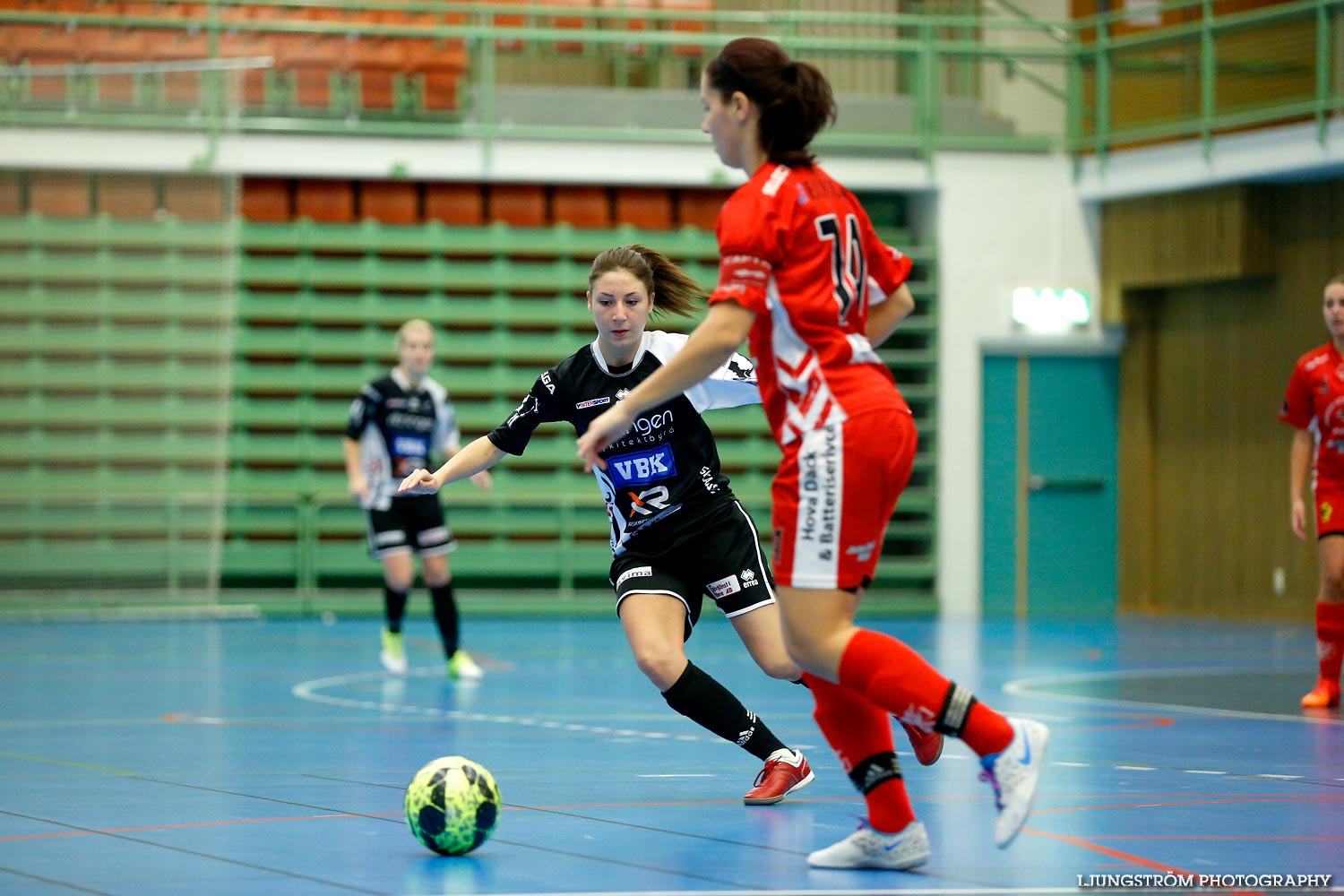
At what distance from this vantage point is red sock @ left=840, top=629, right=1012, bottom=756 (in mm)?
4094

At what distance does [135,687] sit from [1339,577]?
6.79 m

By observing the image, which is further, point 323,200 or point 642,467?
point 323,200

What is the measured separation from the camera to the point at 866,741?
438cm

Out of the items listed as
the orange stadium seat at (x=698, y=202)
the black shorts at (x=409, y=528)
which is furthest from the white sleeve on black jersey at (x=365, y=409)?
the orange stadium seat at (x=698, y=202)

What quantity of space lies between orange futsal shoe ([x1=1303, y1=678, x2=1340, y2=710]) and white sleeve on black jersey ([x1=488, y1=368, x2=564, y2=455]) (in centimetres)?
479

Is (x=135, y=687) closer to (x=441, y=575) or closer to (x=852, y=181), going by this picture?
(x=441, y=575)

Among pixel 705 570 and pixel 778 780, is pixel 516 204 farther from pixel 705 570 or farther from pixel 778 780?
pixel 778 780

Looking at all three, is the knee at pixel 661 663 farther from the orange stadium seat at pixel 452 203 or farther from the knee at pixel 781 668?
the orange stadium seat at pixel 452 203

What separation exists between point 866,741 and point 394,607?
7456 mm

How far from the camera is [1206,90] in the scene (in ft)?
53.1

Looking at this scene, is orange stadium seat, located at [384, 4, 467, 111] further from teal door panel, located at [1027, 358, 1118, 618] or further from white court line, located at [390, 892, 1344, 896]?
white court line, located at [390, 892, 1344, 896]

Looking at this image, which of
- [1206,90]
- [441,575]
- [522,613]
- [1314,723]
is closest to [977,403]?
[1206,90]

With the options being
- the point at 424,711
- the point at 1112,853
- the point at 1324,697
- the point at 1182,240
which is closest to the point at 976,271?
the point at 1182,240

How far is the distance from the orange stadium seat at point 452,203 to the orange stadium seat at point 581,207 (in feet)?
2.76
